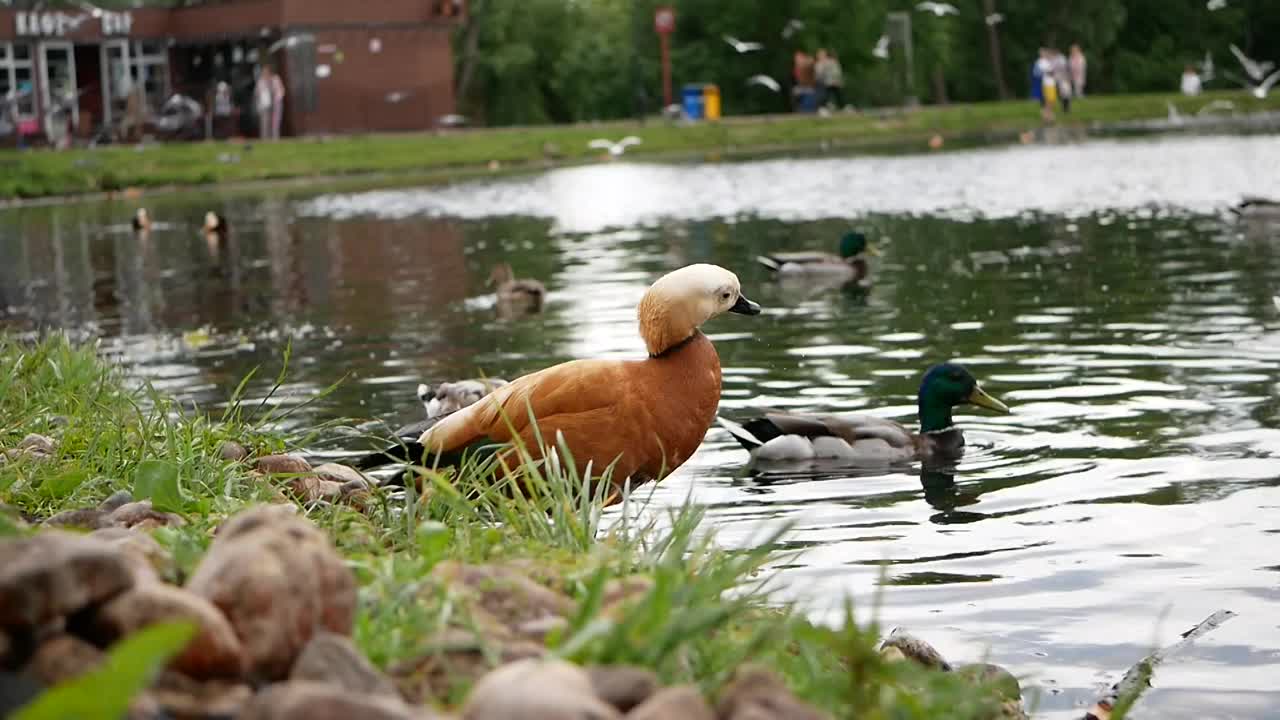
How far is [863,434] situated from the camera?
347 inches

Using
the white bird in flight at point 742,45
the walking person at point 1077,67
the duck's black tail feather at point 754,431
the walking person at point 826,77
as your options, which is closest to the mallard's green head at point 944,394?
the duck's black tail feather at point 754,431

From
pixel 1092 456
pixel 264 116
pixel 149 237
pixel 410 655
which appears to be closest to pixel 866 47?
pixel 264 116

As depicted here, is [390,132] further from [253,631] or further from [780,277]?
[253,631]

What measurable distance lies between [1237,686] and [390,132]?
50.9 metres

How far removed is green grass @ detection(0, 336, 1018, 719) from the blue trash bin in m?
50.0

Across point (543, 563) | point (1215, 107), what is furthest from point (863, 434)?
point (1215, 107)

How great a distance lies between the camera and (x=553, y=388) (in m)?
6.16

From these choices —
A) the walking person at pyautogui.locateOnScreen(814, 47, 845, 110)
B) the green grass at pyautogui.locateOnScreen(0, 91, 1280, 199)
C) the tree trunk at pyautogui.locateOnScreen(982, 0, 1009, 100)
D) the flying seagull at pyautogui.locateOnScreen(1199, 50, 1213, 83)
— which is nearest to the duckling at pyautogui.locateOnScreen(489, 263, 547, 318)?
the green grass at pyautogui.locateOnScreen(0, 91, 1280, 199)

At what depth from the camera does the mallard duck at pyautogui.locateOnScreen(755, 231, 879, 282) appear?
16.8 m

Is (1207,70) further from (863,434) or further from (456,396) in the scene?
(456,396)

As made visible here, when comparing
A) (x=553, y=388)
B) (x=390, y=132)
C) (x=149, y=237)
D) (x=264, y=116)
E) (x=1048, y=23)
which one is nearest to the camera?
(x=553, y=388)

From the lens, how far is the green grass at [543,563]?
3408 millimetres

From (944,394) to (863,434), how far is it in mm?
550

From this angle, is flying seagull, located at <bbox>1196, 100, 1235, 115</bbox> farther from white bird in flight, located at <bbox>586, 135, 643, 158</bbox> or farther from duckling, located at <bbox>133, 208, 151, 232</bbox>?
duckling, located at <bbox>133, 208, 151, 232</bbox>
